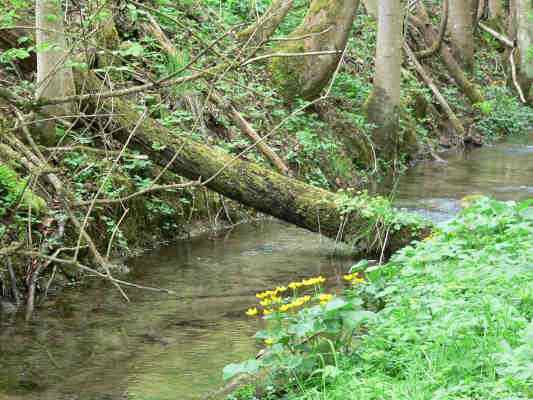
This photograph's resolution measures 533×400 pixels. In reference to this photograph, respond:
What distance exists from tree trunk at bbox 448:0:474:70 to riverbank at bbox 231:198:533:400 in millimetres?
16445

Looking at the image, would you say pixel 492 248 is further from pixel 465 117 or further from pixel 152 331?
pixel 465 117

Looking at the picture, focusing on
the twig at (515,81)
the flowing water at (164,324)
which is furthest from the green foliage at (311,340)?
the twig at (515,81)

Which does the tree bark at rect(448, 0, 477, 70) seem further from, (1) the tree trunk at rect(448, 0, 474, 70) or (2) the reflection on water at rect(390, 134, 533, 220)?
(2) the reflection on water at rect(390, 134, 533, 220)

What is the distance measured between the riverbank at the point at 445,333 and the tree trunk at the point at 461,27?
1645 cm

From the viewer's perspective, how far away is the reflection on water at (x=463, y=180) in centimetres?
1094

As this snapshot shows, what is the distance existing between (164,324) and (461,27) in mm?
16759

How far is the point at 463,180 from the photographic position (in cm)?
1274

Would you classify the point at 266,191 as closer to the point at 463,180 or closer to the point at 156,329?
the point at 156,329

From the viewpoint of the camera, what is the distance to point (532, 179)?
12828 mm

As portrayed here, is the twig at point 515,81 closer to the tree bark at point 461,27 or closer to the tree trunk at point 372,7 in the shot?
the tree bark at point 461,27

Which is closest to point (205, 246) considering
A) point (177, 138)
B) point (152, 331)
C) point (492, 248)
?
point (177, 138)

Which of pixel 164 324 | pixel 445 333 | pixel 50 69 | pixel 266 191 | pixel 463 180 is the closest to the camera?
pixel 445 333

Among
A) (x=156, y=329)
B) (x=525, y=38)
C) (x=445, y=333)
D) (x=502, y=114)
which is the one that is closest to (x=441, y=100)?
(x=502, y=114)

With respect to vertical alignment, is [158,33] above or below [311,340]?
above
